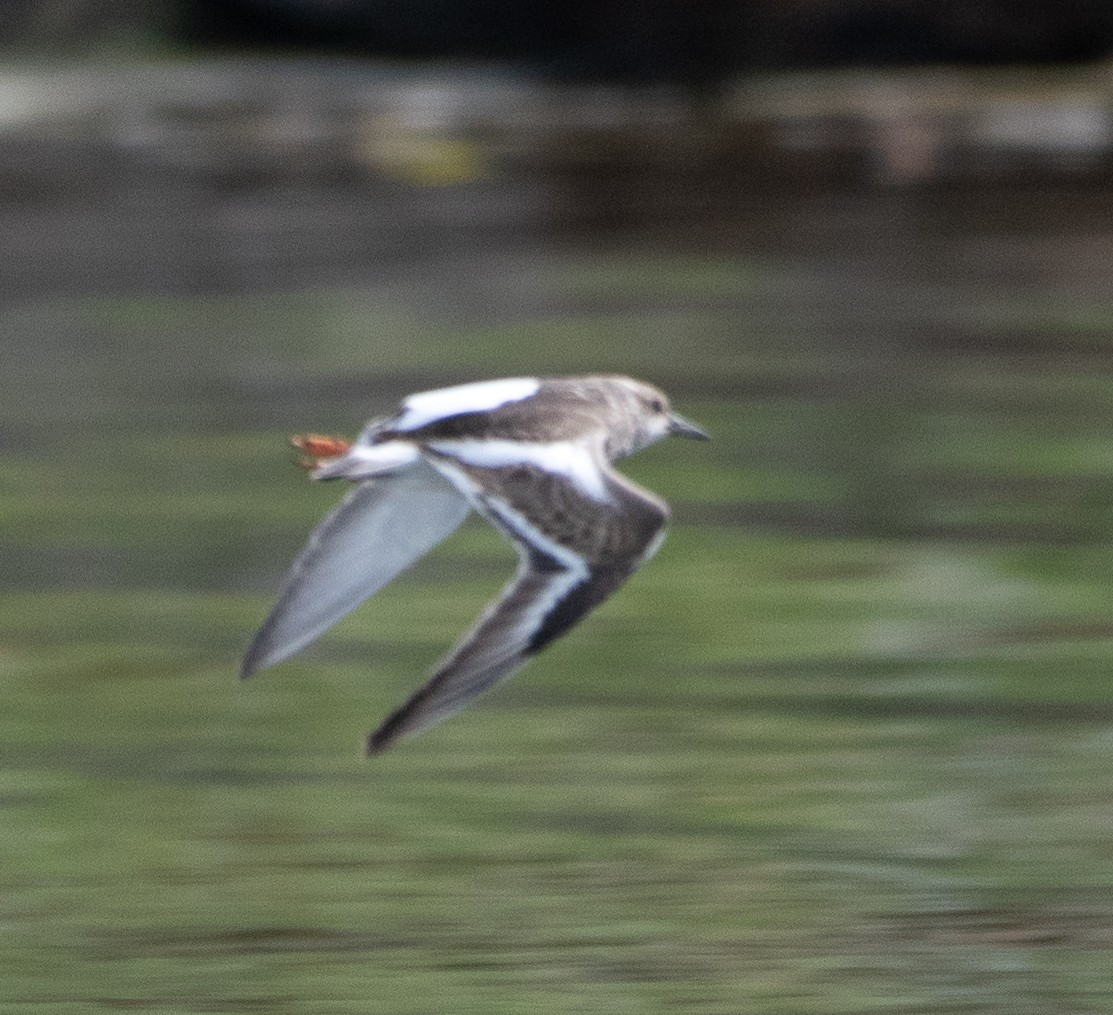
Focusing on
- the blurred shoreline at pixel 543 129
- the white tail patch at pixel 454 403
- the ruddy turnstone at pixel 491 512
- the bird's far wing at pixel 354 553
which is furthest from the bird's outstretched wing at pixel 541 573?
the blurred shoreline at pixel 543 129

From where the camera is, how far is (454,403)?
4578 millimetres

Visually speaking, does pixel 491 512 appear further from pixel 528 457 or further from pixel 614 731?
pixel 614 731

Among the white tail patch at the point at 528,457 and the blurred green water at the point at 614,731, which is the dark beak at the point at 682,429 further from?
the white tail patch at the point at 528,457

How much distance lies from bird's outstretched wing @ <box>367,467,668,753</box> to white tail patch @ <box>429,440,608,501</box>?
25 millimetres

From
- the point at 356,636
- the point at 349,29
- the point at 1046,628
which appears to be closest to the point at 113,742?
the point at 356,636

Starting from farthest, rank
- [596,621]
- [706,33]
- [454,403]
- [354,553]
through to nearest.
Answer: [706,33] → [596,621] → [354,553] → [454,403]

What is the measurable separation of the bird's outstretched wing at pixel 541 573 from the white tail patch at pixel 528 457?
0.08ft

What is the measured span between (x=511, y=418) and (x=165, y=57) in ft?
78.9

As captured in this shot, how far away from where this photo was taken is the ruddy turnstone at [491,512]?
417 cm

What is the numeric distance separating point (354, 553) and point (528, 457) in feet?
1.79

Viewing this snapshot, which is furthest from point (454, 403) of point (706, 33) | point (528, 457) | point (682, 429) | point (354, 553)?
point (706, 33)

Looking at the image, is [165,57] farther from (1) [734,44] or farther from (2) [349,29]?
(1) [734,44]

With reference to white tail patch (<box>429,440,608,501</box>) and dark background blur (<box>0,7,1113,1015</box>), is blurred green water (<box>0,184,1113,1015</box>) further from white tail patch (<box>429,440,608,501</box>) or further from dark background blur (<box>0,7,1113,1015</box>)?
white tail patch (<box>429,440,608,501</box>)

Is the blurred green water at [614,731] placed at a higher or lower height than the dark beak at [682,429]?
lower
